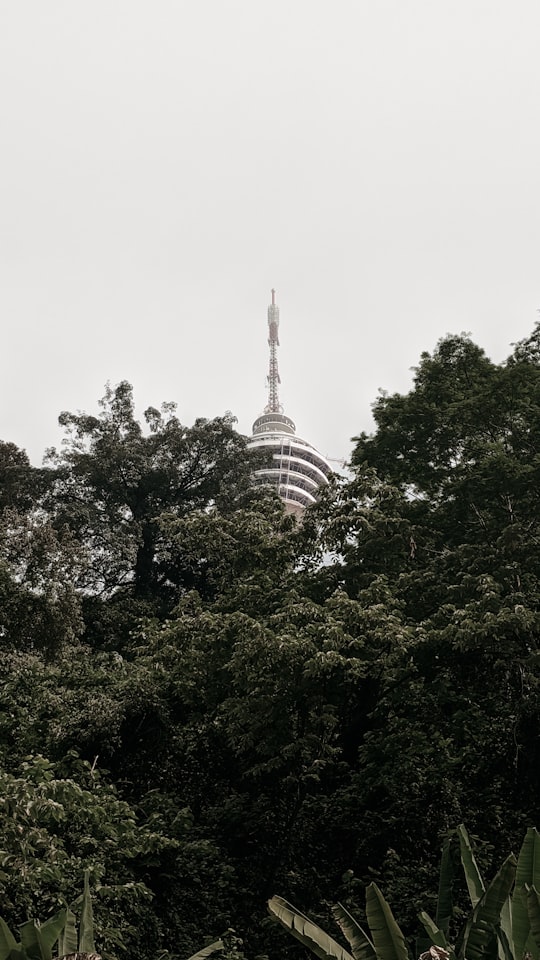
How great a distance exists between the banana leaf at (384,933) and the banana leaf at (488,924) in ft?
1.17

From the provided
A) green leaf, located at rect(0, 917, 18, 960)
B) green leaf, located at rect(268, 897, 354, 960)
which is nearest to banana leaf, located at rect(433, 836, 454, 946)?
green leaf, located at rect(268, 897, 354, 960)

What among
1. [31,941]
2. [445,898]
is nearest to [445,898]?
[445,898]

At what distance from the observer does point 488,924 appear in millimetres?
4828

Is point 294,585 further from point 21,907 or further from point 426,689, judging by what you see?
point 21,907

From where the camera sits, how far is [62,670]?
15594 mm

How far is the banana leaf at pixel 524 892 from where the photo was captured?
469cm

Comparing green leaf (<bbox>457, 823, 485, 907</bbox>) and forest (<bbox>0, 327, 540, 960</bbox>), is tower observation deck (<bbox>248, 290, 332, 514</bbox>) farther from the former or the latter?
green leaf (<bbox>457, 823, 485, 907</bbox>)

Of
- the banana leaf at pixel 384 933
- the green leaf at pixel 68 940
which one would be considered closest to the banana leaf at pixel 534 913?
the banana leaf at pixel 384 933

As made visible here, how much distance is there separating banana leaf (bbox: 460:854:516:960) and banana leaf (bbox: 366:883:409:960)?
357 millimetres

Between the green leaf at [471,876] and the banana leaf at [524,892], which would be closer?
the banana leaf at [524,892]

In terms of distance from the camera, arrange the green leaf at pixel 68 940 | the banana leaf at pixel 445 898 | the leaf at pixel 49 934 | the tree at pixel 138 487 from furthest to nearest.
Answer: the tree at pixel 138 487 → the banana leaf at pixel 445 898 → the green leaf at pixel 68 940 → the leaf at pixel 49 934

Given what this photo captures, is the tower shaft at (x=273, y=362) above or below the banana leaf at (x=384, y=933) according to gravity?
above

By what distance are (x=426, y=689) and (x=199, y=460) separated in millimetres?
17740

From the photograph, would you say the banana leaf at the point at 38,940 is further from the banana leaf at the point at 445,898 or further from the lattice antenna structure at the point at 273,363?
the lattice antenna structure at the point at 273,363
